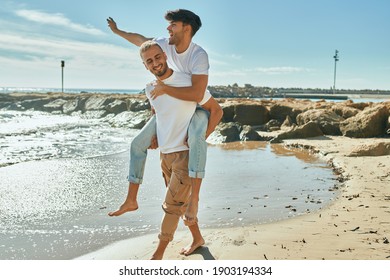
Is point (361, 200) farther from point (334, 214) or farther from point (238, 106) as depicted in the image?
point (238, 106)

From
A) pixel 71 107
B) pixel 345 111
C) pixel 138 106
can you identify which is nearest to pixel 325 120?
pixel 345 111

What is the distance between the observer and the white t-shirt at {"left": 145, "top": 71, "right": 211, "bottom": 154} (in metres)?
3.04

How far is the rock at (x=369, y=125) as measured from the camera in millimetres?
11945

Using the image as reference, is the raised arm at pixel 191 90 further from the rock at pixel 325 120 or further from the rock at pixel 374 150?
the rock at pixel 325 120

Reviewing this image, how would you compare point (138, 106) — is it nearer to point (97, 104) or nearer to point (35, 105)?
point (97, 104)

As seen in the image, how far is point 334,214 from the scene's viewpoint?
4.85 m

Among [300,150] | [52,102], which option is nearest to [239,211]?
[300,150]

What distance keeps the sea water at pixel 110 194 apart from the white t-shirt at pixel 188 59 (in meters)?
1.83

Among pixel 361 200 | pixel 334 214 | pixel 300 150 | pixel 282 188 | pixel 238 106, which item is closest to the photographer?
pixel 334 214

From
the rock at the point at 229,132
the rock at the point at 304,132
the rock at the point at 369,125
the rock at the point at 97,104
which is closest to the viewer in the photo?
the rock at the point at 369,125

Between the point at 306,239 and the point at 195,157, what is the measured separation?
1.54 meters

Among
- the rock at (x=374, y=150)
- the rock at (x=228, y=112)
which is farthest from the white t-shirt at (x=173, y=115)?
the rock at (x=228, y=112)

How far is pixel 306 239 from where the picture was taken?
4008mm

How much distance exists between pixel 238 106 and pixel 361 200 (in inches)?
442
